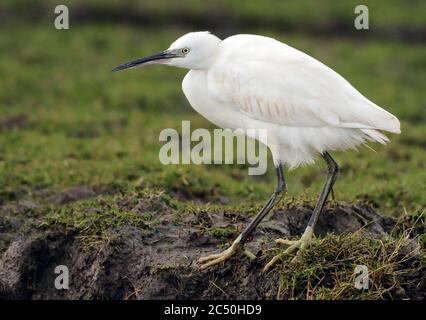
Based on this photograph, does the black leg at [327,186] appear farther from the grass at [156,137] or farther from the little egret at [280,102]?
the grass at [156,137]

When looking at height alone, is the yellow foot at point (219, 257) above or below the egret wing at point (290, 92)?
below

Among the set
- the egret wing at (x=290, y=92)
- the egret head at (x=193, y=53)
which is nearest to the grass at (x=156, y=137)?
the egret wing at (x=290, y=92)

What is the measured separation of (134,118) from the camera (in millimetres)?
10992

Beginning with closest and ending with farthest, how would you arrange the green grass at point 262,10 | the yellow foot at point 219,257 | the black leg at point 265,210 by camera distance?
1. the yellow foot at point 219,257
2. the black leg at point 265,210
3. the green grass at point 262,10

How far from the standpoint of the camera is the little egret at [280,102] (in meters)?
6.12

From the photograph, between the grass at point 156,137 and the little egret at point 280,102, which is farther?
the grass at point 156,137

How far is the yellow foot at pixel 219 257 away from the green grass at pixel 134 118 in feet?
3.81

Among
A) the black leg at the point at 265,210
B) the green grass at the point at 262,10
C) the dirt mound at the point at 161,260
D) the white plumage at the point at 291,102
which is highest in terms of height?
the green grass at the point at 262,10

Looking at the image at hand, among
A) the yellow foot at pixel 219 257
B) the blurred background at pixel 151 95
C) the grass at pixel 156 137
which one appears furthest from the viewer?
the blurred background at pixel 151 95

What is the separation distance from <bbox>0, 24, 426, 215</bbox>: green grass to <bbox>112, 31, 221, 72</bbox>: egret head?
1.41 meters

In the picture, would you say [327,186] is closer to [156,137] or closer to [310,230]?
[310,230]
